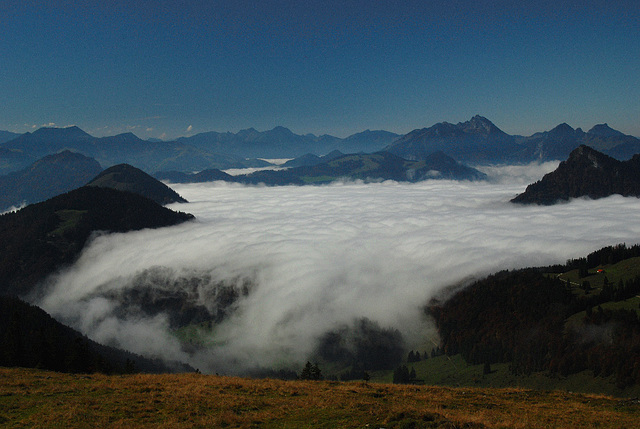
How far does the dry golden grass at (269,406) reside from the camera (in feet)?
81.8

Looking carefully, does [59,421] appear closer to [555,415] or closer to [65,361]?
[555,415]

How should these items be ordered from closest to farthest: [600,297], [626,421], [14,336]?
[626,421]
[14,336]
[600,297]

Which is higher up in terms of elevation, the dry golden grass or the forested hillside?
the dry golden grass

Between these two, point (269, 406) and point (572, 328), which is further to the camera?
point (572, 328)

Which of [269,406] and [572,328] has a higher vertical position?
[269,406]

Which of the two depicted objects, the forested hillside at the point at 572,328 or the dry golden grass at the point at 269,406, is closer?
the dry golden grass at the point at 269,406

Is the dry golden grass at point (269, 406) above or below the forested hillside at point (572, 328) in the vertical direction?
above

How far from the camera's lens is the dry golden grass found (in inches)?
982

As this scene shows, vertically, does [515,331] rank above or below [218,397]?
below

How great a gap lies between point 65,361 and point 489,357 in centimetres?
17461

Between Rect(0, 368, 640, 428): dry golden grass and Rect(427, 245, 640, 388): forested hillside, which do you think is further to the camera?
Rect(427, 245, 640, 388): forested hillside

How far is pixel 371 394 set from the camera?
36.9m

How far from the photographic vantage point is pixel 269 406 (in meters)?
30.4

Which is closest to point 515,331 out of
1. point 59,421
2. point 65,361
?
point 65,361
